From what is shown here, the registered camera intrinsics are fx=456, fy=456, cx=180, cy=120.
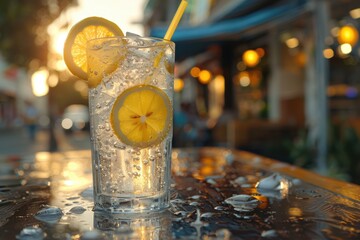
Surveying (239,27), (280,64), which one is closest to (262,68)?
(280,64)

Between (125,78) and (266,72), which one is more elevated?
(266,72)

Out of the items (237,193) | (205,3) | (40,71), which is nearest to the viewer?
(237,193)

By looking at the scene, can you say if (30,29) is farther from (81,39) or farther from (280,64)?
(81,39)

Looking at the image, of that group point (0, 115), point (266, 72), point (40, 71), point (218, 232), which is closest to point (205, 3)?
point (266, 72)

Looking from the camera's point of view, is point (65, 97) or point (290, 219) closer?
point (290, 219)

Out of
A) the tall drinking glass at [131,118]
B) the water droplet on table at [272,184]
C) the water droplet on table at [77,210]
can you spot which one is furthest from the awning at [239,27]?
the water droplet on table at [77,210]

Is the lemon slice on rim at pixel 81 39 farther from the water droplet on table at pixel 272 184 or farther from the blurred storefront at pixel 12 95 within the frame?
the blurred storefront at pixel 12 95

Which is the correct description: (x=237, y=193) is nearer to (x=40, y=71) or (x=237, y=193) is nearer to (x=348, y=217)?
(x=348, y=217)
